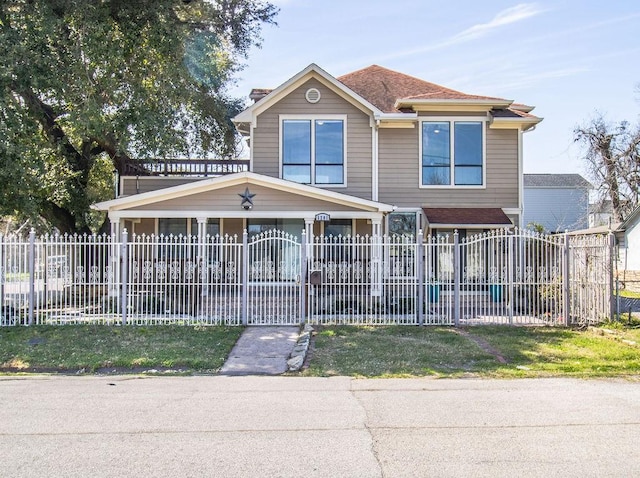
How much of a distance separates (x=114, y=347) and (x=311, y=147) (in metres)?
10.7

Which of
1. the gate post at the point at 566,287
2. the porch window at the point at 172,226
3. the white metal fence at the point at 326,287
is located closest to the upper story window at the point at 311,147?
the porch window at the point at 172,226

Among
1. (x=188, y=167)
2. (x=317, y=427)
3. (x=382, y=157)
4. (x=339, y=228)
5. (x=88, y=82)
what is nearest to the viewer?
(x=317, y=427)

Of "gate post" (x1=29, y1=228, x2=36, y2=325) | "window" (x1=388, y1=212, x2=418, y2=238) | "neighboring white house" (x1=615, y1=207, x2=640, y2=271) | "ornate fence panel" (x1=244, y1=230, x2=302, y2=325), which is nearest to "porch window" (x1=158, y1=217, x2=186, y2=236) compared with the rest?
"ornate fence panel" (x1=244, y1=230, x2=302, y2=325)

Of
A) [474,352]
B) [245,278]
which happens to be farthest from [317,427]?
[245,278]

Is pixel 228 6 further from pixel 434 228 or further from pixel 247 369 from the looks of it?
pixel 247 369

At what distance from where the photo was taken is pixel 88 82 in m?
17.0

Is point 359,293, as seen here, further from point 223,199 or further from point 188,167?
point 188,167

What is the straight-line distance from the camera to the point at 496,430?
5918mm

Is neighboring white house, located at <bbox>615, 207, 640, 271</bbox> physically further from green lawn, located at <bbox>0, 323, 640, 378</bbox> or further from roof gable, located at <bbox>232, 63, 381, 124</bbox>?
green lawn, located at <bbox>0, 323, 640, 378</bbox>

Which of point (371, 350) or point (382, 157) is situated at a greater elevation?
point (382, 157)

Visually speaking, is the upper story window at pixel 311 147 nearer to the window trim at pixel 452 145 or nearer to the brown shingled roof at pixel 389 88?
the brown shingled roof at pixel 389 88

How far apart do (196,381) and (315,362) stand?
7.18 ft

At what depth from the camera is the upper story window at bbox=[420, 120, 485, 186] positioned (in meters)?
19.7

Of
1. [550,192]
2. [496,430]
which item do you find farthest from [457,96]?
[550,192]
